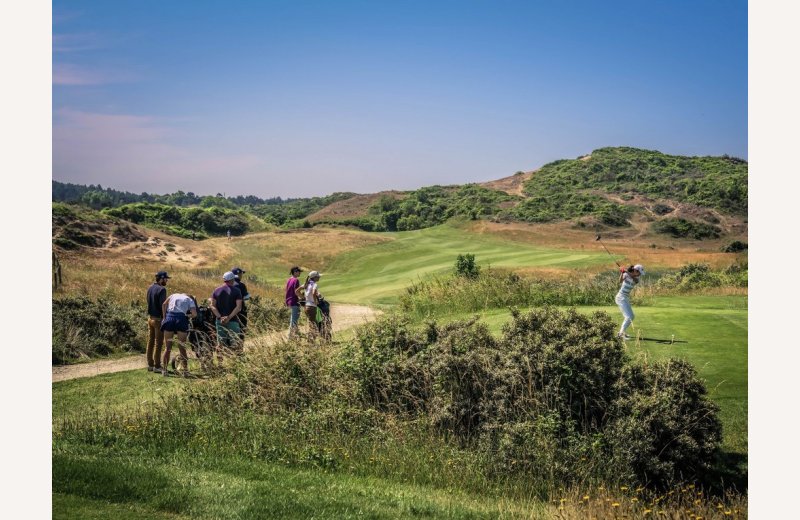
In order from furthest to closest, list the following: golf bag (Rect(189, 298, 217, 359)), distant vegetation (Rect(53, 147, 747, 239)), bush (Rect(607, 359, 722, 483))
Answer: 1. distant vegetation (Rect(53, 147, 747, 239))
2. golf bag (Rect(189, 298, 217, 359))
3. bush (Rect(607, 359, 722, 483))

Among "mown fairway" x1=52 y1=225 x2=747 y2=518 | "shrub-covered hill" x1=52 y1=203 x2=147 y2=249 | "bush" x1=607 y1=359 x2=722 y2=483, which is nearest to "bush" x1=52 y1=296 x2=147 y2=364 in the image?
"mown fairway" x1=52 y1=225 x2=747 y2=518

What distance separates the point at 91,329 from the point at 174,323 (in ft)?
12.3

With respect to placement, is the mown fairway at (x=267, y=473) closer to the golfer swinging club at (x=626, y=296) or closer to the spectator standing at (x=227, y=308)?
the golfer swinging club at (x=626, y=296)

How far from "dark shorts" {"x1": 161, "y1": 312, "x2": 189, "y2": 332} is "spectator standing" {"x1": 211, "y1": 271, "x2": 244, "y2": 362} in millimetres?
530

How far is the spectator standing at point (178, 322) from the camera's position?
506 inches

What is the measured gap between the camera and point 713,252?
98.8 ft

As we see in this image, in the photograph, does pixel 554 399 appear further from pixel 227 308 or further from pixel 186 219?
pixel 186 219

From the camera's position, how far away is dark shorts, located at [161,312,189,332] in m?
12.9

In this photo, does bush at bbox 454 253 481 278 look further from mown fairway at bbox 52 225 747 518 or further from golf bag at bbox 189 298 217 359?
golf bag at bbox 189 298 217 359

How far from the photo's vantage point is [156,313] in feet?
43.7

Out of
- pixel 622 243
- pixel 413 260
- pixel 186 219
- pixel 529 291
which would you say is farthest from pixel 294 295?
pixel 622 243

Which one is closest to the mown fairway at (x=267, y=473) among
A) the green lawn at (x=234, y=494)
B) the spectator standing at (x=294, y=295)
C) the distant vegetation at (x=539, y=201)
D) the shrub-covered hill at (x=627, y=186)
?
the green lawn at (x=234, y=494)
